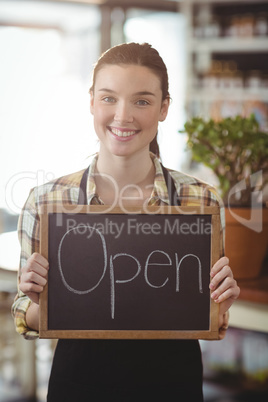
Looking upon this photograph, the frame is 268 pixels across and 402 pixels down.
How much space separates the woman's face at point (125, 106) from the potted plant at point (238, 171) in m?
0.55

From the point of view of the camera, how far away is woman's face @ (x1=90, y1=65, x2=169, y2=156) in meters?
1.15

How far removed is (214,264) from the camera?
1170 mm

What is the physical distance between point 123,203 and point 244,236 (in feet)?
2.04

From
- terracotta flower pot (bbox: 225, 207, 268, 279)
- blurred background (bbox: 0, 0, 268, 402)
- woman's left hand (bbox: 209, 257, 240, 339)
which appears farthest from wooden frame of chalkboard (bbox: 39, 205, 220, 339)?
blurred background (bbox: 0, 0, 268, 402)

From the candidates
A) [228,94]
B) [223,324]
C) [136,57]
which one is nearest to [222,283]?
[223,324]

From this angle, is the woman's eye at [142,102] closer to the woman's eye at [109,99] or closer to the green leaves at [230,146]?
the woman's eye at [109,99]

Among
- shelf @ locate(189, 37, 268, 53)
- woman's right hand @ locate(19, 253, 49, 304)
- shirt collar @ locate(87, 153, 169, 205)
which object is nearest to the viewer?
woman's right hand @ locate(19, 253, 49, 304)

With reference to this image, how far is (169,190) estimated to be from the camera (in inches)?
50.4

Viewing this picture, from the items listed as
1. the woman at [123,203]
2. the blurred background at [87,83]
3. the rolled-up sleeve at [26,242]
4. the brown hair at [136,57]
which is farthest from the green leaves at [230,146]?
the blurred background at [87,83]

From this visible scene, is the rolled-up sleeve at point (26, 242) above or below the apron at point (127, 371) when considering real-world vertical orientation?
above

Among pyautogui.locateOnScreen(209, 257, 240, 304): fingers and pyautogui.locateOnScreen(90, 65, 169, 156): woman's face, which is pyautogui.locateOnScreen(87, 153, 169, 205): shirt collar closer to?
pyautogui.locateOnScreen(90, 65, 169, 156): woman's face

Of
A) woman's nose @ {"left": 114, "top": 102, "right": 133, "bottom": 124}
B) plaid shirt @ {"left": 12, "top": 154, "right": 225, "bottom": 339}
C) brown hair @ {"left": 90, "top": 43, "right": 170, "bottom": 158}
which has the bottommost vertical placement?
plaid shirt @ {"left": 12, "top": 154, "right": 225, "bottom": 339}

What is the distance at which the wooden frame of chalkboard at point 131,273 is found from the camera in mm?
1159

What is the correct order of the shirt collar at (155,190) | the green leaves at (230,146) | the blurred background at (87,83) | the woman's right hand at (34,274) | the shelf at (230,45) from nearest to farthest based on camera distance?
the woman's right hand at (34,274), the shirt collar at (155,190), the green leaves at (230,146), the blurred background at (87,83), the shelf at (230,45)
